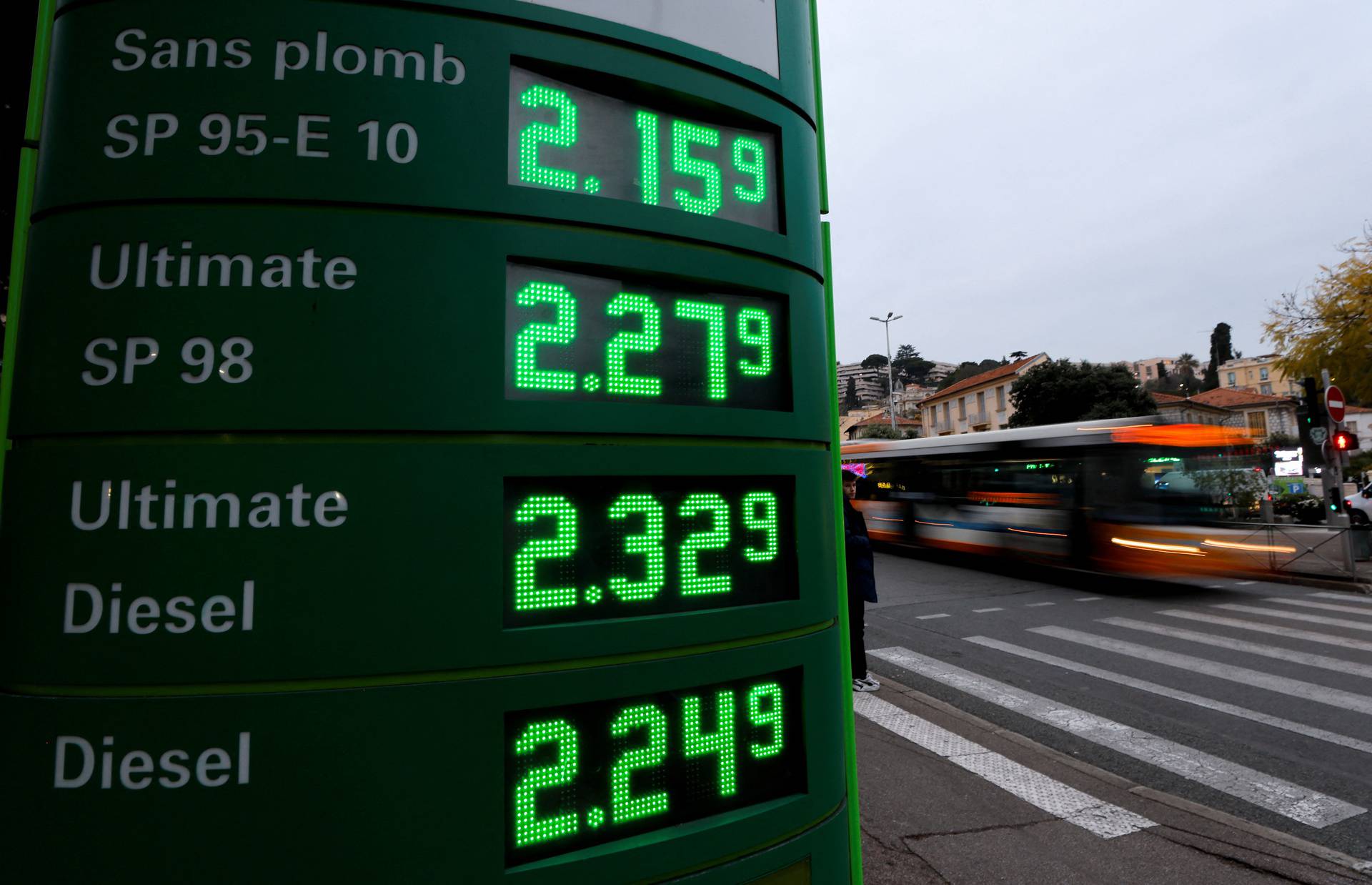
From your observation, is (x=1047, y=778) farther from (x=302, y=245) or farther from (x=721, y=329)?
(x=302, y=245)

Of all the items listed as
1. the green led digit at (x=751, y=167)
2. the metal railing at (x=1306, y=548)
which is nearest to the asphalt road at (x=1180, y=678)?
the metal railing at (x=1306, y=548)

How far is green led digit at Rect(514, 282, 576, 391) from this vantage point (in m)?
1.82

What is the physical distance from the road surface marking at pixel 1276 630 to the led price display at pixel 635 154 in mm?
10910

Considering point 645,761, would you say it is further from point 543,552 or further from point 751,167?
point 751,167

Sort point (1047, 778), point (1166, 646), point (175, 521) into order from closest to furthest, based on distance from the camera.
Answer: point (175, 521)
point (1047, 778)
point (1166, 646)

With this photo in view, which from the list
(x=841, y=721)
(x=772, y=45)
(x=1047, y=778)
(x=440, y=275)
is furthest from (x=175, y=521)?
(x=1047, y=778)

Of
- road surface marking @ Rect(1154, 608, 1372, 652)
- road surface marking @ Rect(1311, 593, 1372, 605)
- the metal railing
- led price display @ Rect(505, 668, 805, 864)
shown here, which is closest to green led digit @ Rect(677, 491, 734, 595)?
led price display @ Rect(505, 668, 805, 864)

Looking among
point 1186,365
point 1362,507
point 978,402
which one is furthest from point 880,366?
point 1362,507

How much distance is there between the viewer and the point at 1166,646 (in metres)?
9.62

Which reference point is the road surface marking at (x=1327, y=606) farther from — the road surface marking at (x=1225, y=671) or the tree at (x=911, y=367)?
the tree at (x=911, y=367)

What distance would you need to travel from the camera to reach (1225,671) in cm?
848

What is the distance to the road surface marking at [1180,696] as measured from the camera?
642 centimetres

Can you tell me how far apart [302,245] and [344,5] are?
584 mm

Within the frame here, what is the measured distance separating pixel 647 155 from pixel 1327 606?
1460 centimetres
